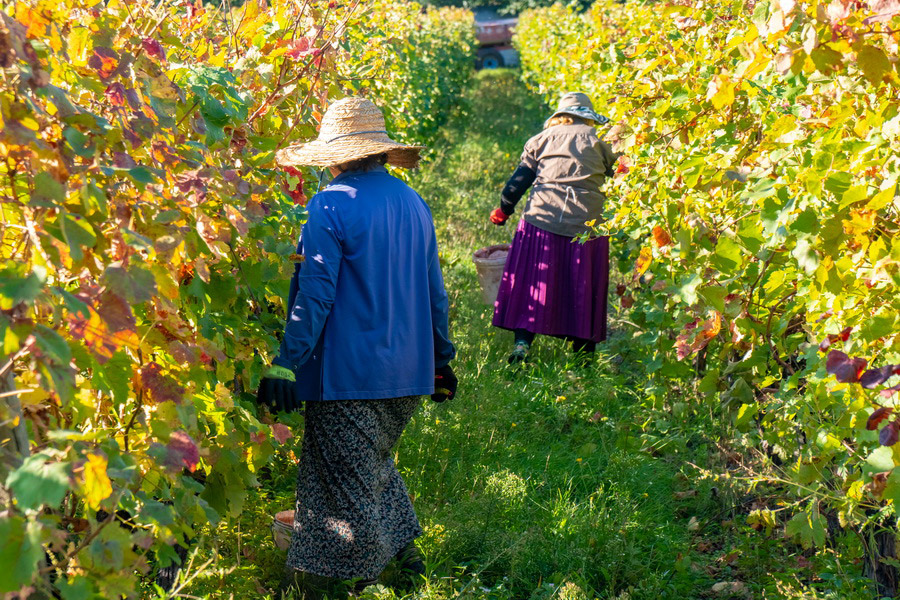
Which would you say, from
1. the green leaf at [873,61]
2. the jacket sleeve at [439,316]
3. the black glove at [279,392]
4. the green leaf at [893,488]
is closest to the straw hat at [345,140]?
the jacket sleeve at [439,316]

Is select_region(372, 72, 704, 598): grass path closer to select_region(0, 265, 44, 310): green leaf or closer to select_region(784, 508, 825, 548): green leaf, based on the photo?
select_region(784, 508, 825, 548): green leaf

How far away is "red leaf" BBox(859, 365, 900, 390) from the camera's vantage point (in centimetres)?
179

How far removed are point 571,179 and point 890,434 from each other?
381 cm

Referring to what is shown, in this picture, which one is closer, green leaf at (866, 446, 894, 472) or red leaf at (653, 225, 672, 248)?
green leaf at (866, 446, 894, 472)

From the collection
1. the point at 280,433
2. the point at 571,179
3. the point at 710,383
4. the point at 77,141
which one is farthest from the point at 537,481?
the point at 77,141

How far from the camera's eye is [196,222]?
2.20m

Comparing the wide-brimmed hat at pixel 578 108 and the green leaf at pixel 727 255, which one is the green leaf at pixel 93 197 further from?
the wide-brimmed hat at pixel 578 108

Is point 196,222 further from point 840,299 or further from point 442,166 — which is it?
point 442,166

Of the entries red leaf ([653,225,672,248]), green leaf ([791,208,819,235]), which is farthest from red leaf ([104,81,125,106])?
red leaf ([653,225,672,248])

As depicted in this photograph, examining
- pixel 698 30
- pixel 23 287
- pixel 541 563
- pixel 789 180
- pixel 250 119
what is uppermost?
pixel 698 30

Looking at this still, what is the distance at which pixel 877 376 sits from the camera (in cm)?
180

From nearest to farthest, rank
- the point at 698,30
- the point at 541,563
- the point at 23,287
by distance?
1. the point at 23,287
2. the point at 541,563
3. the point at 698,30

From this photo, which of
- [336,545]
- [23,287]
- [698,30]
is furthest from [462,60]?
[23,287]

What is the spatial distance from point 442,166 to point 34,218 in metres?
10.7
